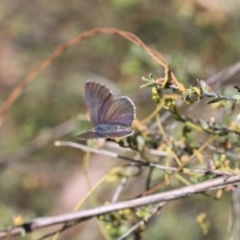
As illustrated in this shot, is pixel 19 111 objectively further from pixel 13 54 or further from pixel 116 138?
pixel 116 138

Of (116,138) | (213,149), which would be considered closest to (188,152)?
(213,149)

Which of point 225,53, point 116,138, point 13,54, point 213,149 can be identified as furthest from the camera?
point 13,54

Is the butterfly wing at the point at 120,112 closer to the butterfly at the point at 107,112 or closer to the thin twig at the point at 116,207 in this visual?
the butterfly at the point at 107,112

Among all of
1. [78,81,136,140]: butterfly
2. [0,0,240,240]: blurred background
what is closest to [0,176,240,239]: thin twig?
[78,81,136,140]: butterfly

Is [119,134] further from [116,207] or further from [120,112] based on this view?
[116,207]

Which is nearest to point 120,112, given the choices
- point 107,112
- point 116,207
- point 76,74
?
point 107,112

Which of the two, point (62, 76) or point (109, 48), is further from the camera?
point (62, 76)

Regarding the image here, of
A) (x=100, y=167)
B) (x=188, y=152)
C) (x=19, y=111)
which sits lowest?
(x=188, y=152)

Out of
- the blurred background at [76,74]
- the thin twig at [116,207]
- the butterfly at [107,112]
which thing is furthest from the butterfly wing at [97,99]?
the blurred background at [76,74]
